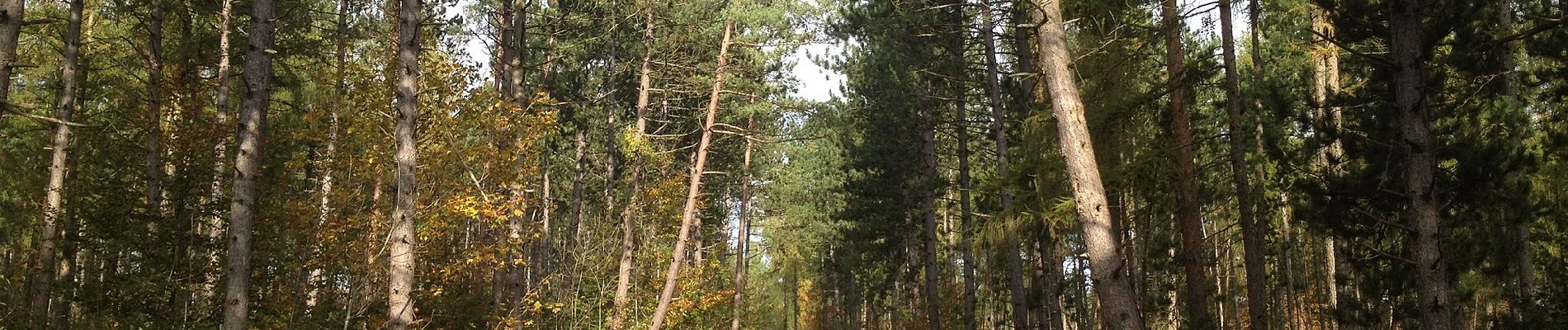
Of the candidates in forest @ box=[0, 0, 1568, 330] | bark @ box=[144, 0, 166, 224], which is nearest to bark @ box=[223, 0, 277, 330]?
forest @ box=[0, 0, 1568, 330]

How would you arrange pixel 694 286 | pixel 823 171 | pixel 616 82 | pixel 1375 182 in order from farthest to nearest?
pixel 823 171 → pixel 616 82 → pixel 694 286 → pixel 1375 182

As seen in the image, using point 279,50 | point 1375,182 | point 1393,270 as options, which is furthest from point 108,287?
point 1393,270

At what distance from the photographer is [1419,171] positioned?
8531 millimetres

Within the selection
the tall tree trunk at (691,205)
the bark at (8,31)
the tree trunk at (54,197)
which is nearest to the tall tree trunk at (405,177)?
the bark at (8,31)

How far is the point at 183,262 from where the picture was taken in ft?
42.8

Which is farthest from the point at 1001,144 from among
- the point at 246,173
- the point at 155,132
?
the point at 155,132

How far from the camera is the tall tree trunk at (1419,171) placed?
8430 millimetres

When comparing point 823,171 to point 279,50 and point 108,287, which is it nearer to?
point 279,50

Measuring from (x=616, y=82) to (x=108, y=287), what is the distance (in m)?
13.5

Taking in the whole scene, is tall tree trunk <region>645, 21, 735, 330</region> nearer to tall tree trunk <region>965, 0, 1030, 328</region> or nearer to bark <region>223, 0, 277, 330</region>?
tall tree trunk <region>965, 0, 1030, 328</region>

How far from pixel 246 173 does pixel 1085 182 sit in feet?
25.4

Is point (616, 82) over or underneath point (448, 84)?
over

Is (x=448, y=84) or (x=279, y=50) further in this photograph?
(x=279, y=50)

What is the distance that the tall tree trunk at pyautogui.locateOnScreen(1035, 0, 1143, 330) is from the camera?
8227mm
